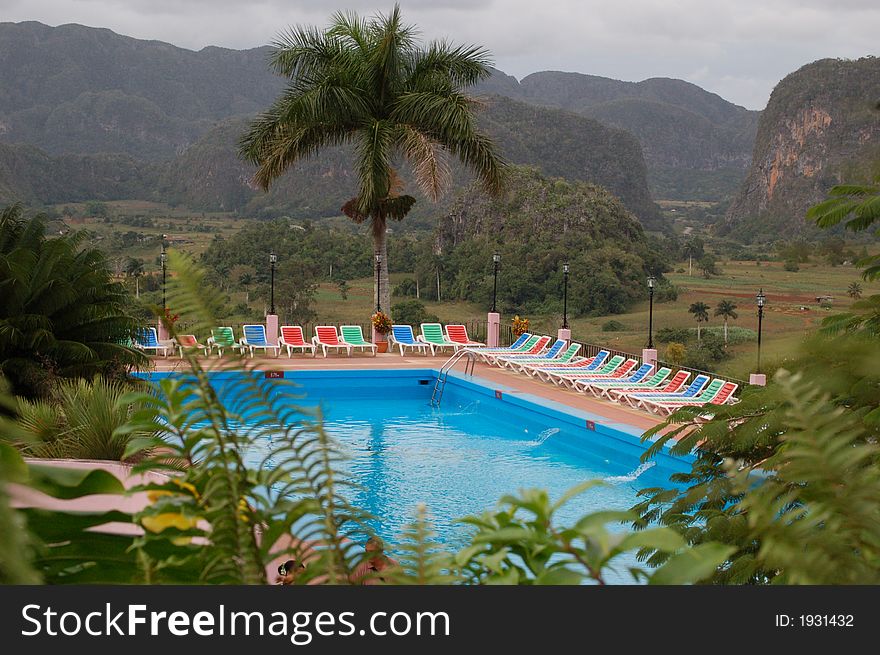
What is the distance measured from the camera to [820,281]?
112 ft

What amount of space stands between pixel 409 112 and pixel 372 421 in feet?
22.9

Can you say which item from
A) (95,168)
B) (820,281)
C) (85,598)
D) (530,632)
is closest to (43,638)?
(85,598)

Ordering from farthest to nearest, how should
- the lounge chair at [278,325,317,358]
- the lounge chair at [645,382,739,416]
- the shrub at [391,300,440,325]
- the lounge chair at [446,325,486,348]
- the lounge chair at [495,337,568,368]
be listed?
the shrub at [391,300,440,325] < the lounge chair at [446,325,486,348] < the lounge chair at [278,325,317,358] < the lounge chair at [495,337,568,368] < the lounge chair at [645,382,739,416]

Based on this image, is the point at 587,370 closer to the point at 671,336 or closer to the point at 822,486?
the point at 671,336

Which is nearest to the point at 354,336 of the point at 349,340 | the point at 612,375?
the point at 349,340

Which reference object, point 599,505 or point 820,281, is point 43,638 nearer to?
point 599,505

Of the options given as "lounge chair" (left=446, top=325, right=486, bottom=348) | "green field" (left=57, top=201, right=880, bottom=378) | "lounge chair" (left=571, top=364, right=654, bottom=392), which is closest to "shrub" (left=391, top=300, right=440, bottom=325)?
"green field" (left=57, top=201, right=880, bottom=378)

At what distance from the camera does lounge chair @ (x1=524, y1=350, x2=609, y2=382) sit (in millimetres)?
16500

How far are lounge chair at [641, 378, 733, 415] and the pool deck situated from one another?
16 cm

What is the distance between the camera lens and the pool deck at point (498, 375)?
13.3 m

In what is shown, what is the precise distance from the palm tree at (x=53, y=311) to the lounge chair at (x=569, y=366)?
8.07 meters

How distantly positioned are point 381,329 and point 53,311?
36.1 ft

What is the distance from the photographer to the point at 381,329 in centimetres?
2033

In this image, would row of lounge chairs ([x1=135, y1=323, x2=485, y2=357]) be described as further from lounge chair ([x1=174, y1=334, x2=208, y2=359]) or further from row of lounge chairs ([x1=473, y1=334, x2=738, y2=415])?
lounge chair ([x1=174, y1=334, x2=208, y2=359])
